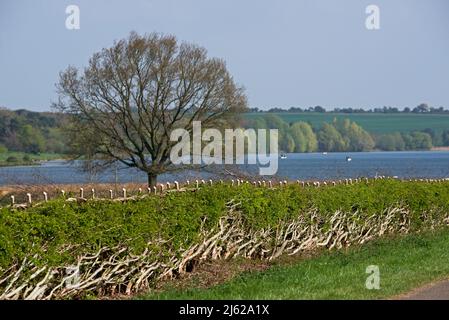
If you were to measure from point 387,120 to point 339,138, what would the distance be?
50824 mm

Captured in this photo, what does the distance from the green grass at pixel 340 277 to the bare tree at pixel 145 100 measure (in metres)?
25.4

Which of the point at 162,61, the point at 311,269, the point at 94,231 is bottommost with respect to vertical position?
the point at 311,269

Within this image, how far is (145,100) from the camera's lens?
45.0 metres

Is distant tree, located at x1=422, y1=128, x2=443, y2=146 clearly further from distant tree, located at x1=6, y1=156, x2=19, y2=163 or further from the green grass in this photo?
the green grass

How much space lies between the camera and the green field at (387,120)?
13738cm

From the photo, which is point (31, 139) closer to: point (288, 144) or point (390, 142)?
point (288, 144)

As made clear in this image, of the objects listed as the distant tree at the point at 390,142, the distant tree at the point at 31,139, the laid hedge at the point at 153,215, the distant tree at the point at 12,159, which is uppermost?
the distant tree at the point at 31,139

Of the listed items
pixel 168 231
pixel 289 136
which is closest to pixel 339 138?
pixel 289 136

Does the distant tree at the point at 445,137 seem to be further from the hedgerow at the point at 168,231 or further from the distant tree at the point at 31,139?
the hedgerow at the point at 168,231

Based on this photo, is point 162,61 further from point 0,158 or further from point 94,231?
point 94,231

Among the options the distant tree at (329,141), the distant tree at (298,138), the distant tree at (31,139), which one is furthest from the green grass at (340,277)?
the distant tree at (329,141)
